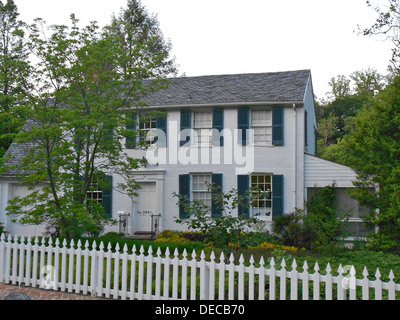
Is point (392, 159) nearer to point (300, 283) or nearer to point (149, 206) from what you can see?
point (300, 283)

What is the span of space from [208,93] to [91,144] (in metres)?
7.24

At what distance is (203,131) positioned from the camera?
56.3ft

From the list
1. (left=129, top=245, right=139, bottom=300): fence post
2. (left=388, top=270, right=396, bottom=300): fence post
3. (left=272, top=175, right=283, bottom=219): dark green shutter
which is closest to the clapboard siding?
(left=272, top=175, right=283, bottom=219): dark green shutter

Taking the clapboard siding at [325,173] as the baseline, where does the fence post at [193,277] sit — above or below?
below

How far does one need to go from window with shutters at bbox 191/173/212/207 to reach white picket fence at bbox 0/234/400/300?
8496mm

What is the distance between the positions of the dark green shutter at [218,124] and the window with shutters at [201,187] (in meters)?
1.27

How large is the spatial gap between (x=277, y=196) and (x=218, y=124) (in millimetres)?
3455

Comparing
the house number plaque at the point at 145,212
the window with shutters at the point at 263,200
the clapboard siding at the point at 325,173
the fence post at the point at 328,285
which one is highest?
the clapboard siding at the point at 325,173

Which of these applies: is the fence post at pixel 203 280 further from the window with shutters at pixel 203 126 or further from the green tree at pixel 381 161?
the window with shutters at pixel 203 126

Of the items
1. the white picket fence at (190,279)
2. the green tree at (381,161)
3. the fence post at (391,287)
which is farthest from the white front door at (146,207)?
the fence post at (391,287)

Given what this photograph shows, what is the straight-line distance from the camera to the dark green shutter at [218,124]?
16859 millimetres

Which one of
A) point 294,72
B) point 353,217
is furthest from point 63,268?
point 294,72

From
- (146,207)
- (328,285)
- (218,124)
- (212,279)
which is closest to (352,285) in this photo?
(328,285)

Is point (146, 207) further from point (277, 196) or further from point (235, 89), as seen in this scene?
point (235, 89)
